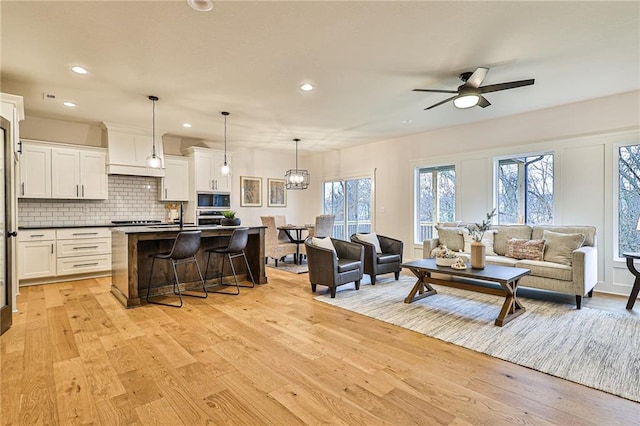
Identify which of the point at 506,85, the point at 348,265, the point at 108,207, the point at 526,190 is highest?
the point at 506,85

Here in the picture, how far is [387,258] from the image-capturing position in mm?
5145

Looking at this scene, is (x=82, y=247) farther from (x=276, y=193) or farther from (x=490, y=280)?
(x=490, y=280)

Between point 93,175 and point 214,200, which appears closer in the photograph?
point 93,175

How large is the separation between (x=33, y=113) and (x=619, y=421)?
25.0ft

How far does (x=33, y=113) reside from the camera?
5.22 metres

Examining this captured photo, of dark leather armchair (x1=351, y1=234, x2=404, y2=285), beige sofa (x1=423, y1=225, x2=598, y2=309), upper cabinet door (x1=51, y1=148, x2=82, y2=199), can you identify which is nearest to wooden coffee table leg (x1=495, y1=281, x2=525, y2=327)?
beige sofa (x1=423, y1=225, x2=598, y2=309)

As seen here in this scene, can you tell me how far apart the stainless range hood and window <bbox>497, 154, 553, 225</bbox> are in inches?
251

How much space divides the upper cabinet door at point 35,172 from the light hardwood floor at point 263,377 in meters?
2.56

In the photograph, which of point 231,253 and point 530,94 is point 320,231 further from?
point 530,94

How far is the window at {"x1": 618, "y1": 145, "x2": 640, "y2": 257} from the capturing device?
4422mm

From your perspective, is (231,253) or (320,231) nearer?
(231,253)

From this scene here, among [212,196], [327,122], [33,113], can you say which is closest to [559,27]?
[327,122]

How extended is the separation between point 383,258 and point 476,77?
279 centimetres

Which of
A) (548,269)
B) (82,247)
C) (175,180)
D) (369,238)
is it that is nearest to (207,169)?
(175,180)
